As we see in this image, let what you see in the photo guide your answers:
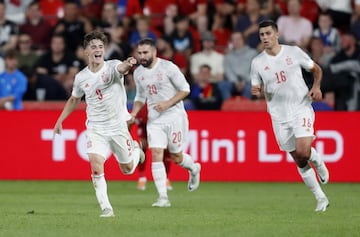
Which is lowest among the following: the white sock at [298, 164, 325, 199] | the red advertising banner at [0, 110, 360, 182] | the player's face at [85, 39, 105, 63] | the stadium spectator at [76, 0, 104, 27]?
the red advertising banner at [0, 110, 360, 182]

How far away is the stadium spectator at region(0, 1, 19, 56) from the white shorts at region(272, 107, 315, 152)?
1061cm

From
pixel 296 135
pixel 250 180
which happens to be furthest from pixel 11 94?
pixel 296 135

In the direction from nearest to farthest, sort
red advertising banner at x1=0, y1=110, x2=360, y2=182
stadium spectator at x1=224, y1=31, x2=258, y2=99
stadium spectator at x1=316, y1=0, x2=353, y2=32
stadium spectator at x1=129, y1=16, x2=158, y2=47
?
red advertising banner at x1=0, y1=110, x2=360, y2=182, stadium spectator at x1=224, y1=31, x2=258, y2=99, stadium spectator at x1=129, y1=16, x2=158, y2=47, stadium spectator at x1=316, y1=0, x2=353, y2=32

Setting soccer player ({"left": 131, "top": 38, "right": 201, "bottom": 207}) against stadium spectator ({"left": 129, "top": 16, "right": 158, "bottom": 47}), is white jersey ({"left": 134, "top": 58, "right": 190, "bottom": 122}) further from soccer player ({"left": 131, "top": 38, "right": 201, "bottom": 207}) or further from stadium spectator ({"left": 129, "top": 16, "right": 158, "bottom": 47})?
stadium spectator ({"left": 129, "top": 16, "right": 158, "bottom": 47})

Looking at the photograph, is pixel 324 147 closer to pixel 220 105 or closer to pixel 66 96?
pixel 220 105

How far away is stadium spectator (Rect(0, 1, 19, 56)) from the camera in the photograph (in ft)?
79.8

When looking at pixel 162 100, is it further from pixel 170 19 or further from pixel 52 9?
pixel 52 9

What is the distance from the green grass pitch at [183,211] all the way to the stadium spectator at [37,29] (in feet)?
16.9

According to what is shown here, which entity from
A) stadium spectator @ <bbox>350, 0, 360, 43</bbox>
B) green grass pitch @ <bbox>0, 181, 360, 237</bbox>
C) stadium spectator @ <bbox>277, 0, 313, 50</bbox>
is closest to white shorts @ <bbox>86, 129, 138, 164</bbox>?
green grass pitch @ <bbox>0, 181, 360, 237</bbox>

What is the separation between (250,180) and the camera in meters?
21.1

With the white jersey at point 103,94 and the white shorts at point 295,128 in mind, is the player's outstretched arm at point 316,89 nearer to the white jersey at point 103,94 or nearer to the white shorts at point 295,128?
the white shorts at point 295,128

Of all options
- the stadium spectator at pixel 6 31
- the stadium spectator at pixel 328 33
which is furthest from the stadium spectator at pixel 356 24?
the stadium spectator at pixel 6 31

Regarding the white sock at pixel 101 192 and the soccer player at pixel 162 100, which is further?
the soccer player at pixel 162 100

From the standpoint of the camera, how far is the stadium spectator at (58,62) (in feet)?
77.2
